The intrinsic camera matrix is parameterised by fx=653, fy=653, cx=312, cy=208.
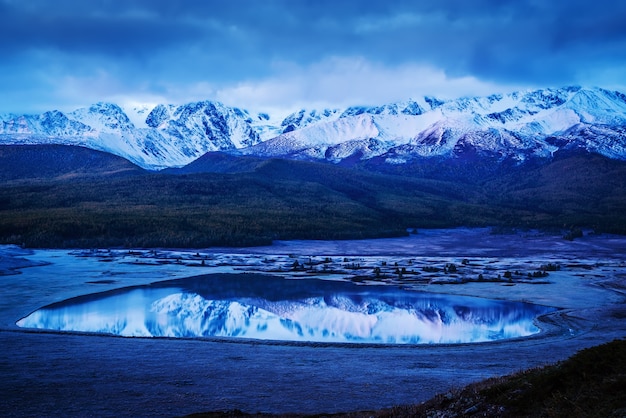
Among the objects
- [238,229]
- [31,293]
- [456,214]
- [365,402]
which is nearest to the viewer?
[365,402]

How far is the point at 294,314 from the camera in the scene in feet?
135

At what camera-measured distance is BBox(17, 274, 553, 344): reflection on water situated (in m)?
34.4

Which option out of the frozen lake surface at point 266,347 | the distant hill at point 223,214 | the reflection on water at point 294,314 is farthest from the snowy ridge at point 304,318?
the distant hill at point 223,214

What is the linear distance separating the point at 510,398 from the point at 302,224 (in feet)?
359

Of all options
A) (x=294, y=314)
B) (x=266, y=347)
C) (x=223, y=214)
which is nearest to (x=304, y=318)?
(x=294, y=314)

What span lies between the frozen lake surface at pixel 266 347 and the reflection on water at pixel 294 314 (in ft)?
1.69

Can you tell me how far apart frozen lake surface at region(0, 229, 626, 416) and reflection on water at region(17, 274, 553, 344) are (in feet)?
1.69

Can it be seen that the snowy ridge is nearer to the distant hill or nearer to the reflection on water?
the reflection on water

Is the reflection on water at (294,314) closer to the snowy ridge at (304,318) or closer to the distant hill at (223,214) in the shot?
the snowy ridge at (304,318)

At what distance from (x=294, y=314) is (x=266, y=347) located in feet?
39.5

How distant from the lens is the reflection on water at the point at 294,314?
34.4 m

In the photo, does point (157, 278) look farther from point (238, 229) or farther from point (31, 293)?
point (238, 229)

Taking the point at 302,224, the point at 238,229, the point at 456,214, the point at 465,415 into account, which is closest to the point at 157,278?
the point at 465,415

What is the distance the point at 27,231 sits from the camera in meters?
97.3
